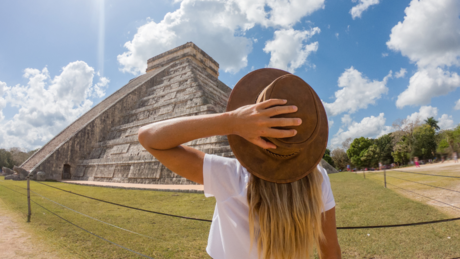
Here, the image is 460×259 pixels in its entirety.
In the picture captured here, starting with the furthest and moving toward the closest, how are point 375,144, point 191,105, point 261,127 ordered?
point 375,144, point 191,105, point 261,127

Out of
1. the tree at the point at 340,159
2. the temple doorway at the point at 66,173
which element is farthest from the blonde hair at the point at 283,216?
the tree at the point at 340,159

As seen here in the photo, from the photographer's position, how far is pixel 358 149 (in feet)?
138

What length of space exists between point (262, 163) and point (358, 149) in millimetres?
47494

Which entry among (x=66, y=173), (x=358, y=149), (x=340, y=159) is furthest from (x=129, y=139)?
(x=340, y=159)

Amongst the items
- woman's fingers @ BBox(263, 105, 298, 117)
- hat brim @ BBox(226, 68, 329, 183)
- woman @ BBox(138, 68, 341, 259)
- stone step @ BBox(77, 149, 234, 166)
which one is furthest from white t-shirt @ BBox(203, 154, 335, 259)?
stone step @ BBox(77, 149, 234, 166)

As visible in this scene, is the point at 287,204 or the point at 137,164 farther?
the point at 137,164

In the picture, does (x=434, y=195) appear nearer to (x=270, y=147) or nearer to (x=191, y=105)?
(x=270, y=147)

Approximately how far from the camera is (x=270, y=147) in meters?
0.90

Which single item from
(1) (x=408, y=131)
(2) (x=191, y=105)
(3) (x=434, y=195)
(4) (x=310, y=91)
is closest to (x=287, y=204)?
(4) (x=310, y=91)

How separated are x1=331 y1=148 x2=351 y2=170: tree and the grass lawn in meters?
44.7

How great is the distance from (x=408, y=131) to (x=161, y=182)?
127 feet

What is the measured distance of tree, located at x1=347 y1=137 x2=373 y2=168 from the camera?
134 feet

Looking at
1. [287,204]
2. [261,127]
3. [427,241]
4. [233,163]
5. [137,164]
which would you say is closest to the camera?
[261,127]

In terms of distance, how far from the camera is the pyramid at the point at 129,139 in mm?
8705
